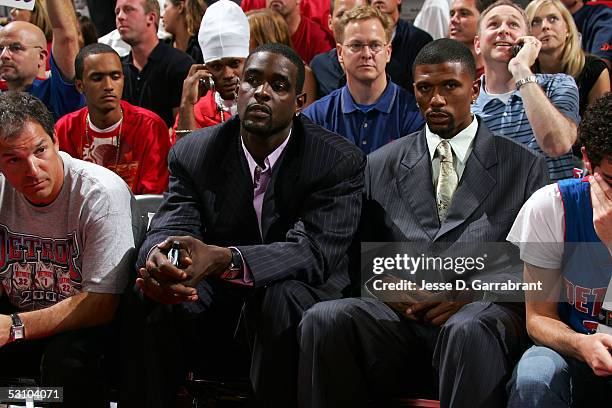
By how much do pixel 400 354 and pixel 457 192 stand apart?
595mm

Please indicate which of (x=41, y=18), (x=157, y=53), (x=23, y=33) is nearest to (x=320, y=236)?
(x=157, y=53)

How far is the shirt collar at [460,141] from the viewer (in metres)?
3.31

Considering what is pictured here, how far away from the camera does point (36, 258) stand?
321 centimetres

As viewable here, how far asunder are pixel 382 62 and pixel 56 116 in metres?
1.76

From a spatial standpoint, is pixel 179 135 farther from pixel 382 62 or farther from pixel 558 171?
pixel 558 171


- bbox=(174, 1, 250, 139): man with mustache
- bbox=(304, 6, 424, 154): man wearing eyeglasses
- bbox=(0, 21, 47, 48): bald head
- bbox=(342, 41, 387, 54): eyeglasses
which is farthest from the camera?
bbox=(0, 21, 47, 48): bald head

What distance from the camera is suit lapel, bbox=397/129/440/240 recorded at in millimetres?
3201

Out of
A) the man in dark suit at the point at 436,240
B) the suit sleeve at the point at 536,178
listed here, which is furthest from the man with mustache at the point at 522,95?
the suit sleeve at the point at 536,178

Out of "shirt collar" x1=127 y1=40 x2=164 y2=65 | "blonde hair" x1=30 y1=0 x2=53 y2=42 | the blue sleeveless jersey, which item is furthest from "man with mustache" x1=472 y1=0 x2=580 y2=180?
"blonde hair" x1=30 y1=0 x2=53 y2=42

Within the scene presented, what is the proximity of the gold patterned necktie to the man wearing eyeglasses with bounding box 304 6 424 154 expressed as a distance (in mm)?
739

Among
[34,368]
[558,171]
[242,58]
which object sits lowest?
[34,368]

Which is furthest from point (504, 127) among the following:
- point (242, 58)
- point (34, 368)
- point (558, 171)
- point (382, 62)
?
point (34, 368)

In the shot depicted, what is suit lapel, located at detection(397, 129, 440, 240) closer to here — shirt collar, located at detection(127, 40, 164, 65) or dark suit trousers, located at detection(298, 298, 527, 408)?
dark suit trousers, located at detection(298, 298, 527, 408)

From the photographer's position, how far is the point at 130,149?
4.37 m
